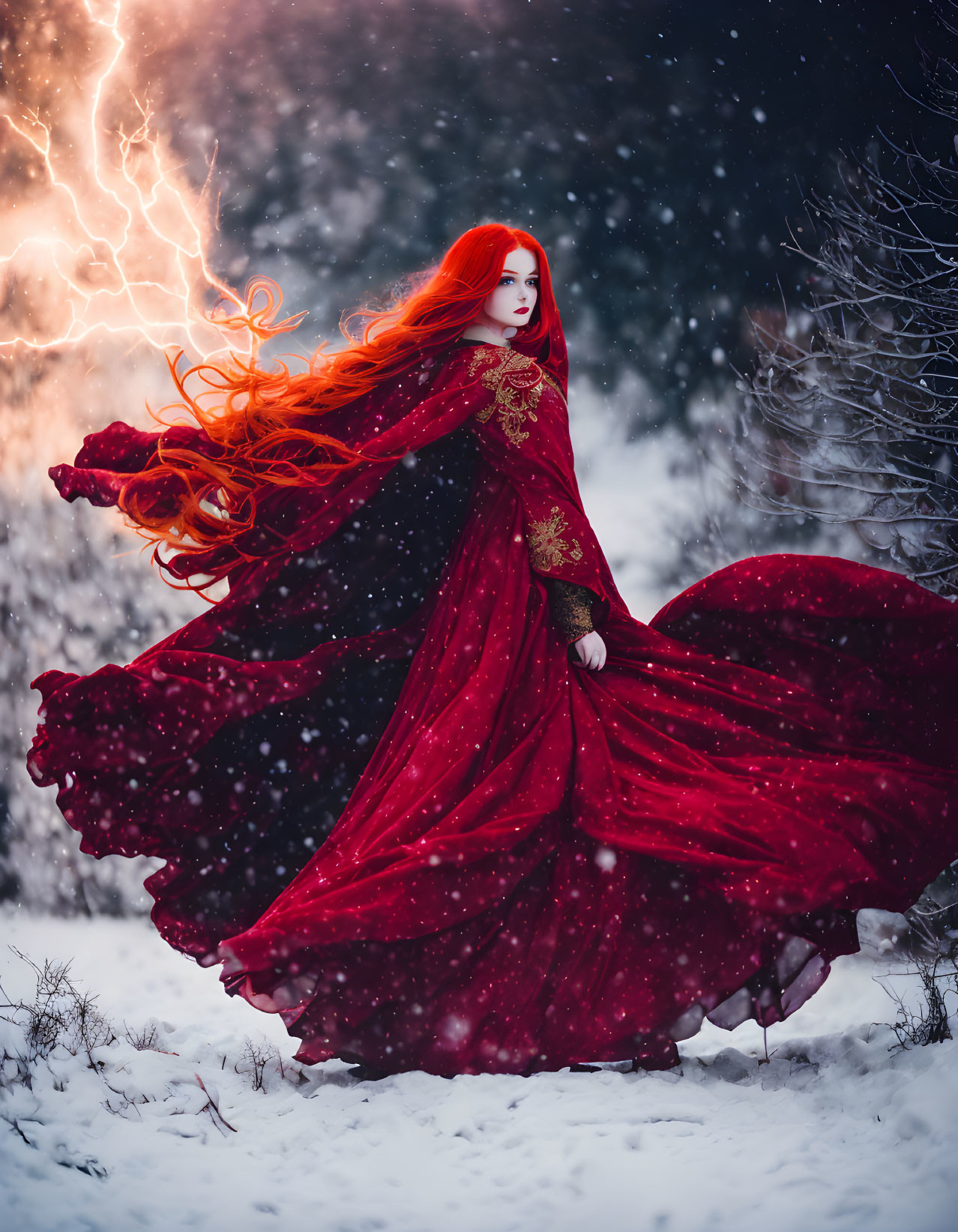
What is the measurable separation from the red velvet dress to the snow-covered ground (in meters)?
0.12

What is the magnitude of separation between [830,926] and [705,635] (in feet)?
2.34

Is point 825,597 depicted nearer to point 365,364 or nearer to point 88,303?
point 365,364

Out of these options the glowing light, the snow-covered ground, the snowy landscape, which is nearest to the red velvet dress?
the snow-covered ground

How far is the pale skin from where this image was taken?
239cm

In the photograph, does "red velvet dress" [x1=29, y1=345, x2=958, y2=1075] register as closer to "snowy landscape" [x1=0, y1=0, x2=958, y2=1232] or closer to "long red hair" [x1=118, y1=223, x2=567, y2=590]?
"long red hair" [x1=118, y1=223, x2=567, y2=590]

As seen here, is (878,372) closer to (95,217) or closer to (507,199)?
(507,199)

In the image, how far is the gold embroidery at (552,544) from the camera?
2234mm

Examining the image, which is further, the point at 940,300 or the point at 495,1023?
the point at 940,300

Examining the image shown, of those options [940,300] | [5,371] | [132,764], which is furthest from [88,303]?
[940,300]

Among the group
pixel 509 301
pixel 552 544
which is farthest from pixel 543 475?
pixel 509 301

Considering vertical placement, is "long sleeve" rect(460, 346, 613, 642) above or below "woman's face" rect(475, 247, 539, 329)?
below

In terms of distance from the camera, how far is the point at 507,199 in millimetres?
3123

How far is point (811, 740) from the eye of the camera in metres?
2.24

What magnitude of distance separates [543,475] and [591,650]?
402 mm
